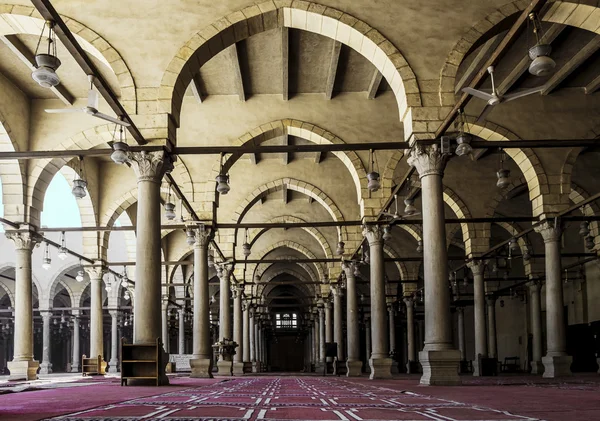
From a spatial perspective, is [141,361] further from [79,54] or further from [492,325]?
[492,325]

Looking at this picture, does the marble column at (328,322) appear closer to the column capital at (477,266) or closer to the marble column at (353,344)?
the marble column at (353,344)

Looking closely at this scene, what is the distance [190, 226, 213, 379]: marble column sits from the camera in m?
21.1

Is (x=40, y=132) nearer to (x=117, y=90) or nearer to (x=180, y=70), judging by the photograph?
(x=117, y=90)

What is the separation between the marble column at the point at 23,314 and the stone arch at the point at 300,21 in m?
8.93

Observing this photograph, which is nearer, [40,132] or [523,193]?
[40,132]

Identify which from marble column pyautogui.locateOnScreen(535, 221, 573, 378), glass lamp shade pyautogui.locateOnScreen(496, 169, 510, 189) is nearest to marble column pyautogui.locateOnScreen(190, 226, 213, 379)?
glass lamp shade pyautogui.locateOnScreen(496, 169, 510, 189)

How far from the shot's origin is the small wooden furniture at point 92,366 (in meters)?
25.7

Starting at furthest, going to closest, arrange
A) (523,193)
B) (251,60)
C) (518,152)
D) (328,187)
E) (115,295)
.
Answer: (115,295)
(523,193)
(328,187)
(518,152)
(251,60)

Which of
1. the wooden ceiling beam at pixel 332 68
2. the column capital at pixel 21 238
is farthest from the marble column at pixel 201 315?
the wooden ceiling beam at pixel 332 68

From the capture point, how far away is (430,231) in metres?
13.8

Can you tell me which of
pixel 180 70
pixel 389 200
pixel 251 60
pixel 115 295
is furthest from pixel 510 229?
pixel 115 295

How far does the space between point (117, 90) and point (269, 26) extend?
8.26 m

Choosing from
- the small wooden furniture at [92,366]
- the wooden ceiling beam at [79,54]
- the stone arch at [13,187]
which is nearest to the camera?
the wooden ceiling beam at [79,54]

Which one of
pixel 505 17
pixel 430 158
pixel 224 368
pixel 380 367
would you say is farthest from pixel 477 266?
pixel 505 17
